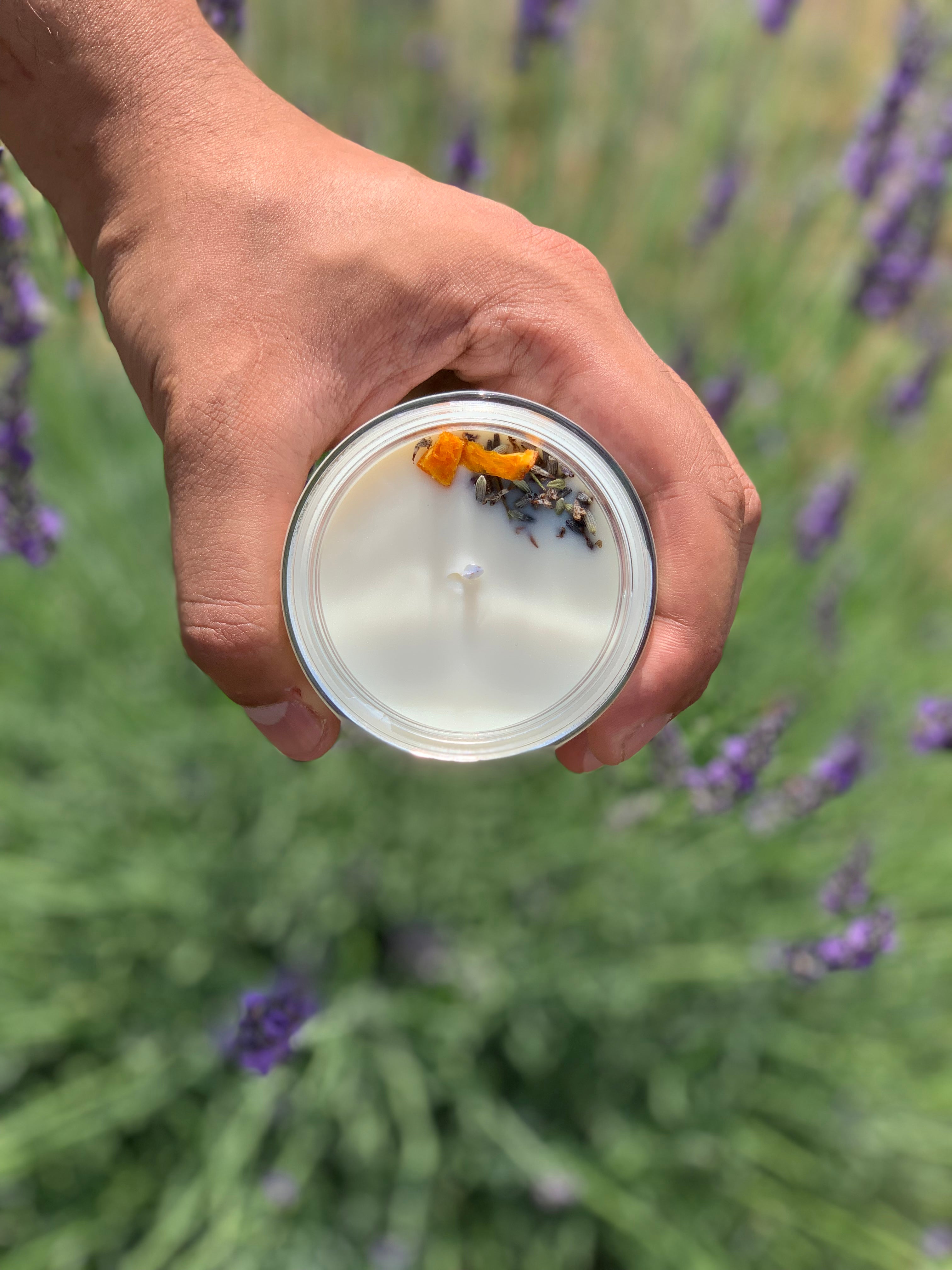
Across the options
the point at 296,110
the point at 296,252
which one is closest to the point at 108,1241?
the point at 296,252

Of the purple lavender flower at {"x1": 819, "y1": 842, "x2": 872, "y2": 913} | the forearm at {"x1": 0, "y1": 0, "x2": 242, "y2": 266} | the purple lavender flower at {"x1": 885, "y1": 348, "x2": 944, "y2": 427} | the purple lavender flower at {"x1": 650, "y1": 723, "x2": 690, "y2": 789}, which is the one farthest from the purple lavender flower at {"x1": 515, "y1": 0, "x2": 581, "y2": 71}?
the purple lavender flower at {"x1": 819, "y1": 842, "x2": 872, "y2": 913}

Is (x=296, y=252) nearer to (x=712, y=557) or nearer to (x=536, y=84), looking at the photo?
(x=712, y=557)

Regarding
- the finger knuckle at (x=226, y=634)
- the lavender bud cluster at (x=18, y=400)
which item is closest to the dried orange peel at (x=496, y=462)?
the finger knuckle at (x=226, y=634)

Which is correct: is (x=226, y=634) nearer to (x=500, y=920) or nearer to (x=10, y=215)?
(x=10, y=215)

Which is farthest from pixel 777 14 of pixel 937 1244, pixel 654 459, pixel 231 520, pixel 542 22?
pixel 937 1244

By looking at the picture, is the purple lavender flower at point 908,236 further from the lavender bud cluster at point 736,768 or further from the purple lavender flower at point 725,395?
the lavender bud cluster at point 736,768

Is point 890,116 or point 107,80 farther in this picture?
point 890,116
